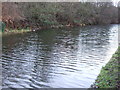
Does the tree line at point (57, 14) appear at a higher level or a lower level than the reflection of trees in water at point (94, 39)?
higher

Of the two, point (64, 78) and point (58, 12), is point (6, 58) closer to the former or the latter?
point (64, 78)

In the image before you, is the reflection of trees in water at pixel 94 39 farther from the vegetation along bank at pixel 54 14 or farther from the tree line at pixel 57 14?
the tree line at pixel 57 14

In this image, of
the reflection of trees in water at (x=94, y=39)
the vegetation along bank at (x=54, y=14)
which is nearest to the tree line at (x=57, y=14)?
the vegetation along bank at (x=54, y=14)

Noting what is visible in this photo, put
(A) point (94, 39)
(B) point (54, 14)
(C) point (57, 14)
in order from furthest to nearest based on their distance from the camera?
(C) point (57, 14) < (B) point (54, 14) < (A) point (94, 39)

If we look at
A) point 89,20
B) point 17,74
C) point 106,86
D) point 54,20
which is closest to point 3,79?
point 17,74

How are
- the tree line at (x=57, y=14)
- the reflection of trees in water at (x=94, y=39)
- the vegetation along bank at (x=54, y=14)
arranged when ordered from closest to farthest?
the reflection of trees in water at (x=94, y=39)
the vegetation along bank at (x=54, y=14)
the tree line at (x=57, y=14)

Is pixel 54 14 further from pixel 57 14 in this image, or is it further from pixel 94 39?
pixel 94 39

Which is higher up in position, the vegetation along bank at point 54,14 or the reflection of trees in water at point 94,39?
the vegetation along bank at point 54,14

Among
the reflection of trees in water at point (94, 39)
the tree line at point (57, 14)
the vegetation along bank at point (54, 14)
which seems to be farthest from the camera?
the tree line at point (57, 14)

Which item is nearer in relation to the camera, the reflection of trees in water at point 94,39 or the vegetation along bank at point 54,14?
the reflection of trees in water at point 94,39

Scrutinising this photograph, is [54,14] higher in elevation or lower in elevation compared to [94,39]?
higher

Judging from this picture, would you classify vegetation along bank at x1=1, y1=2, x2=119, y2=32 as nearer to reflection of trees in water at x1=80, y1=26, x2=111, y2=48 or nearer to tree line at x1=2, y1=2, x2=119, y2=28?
tree line at x1=2, y1=2, x2=119, y2=28

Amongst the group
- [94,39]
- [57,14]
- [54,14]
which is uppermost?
[57,14]

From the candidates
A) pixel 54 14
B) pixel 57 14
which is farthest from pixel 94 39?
pixel 57 14
